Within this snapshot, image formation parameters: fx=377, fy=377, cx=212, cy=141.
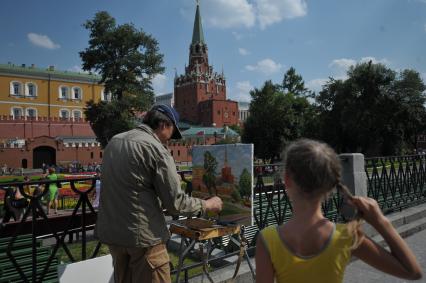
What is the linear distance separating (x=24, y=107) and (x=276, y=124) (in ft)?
141

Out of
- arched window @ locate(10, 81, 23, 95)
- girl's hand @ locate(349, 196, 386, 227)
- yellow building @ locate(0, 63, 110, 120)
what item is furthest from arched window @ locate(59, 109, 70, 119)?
girl's hand @ locate(349, 196, 386, 227)

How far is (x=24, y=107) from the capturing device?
63.0m

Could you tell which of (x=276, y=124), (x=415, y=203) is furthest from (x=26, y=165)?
(x=415, y=203)

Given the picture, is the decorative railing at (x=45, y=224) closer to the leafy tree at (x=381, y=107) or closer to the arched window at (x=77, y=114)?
the leafy tree at (x=381, y=107)

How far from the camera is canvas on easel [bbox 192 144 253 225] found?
12.5 ft

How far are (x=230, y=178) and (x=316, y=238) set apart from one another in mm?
2293

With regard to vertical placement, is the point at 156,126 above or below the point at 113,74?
below

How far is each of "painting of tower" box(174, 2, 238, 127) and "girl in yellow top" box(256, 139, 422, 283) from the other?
91389mm

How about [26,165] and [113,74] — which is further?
[26,165]

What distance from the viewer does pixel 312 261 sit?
1618 millimetres

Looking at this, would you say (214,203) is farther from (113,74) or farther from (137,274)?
(113,74)

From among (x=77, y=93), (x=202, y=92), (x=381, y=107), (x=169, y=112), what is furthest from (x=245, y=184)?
(x=202, y=92)

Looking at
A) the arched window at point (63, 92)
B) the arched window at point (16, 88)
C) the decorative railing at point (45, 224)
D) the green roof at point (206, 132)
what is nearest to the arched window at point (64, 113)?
the arched window at point (63, 92)

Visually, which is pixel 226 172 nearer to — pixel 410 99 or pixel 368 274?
pixel 368 274
